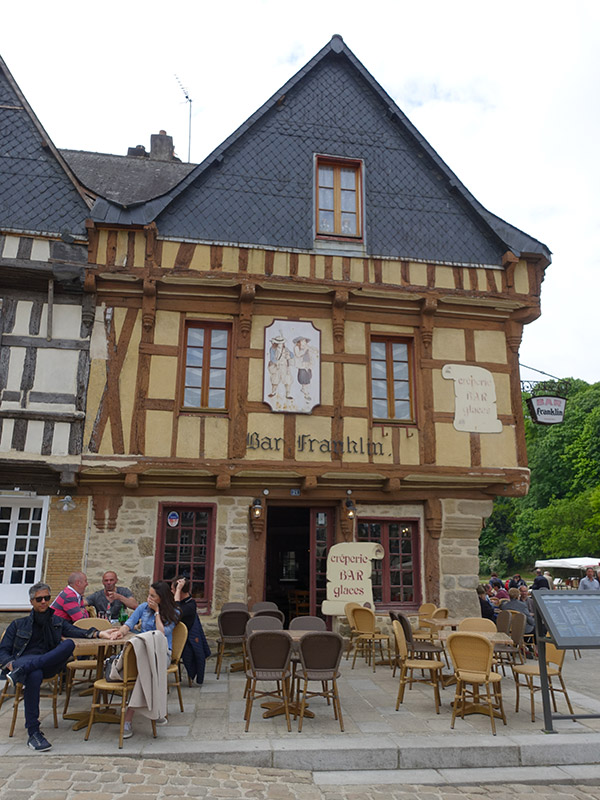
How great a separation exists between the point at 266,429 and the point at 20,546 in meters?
3.57

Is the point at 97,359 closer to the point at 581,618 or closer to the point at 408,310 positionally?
the point at 408,310

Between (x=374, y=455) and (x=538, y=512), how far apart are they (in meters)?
24.8

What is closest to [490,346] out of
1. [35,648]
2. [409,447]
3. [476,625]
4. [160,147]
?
[409,447]

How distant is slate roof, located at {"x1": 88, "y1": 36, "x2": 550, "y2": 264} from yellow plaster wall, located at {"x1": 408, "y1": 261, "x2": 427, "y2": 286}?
0.17m

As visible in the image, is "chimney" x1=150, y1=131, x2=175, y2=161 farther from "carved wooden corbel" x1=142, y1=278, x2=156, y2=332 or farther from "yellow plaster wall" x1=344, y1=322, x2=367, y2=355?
"yellow plaster wall" x1=344, y1=322, x2=367, y2=355

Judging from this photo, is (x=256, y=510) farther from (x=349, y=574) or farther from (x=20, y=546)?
(x=20, y=546)

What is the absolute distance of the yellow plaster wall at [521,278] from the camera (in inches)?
384

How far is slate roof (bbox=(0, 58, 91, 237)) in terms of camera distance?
8898mm

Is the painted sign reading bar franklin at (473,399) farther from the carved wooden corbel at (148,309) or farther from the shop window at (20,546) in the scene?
the shop window at (20,546)

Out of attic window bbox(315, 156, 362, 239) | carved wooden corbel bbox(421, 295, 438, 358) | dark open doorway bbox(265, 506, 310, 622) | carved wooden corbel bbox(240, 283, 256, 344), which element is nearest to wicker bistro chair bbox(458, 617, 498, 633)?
carved wooden corbel bbox(421, 295, 438, 358)

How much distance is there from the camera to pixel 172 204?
9188 millimetres

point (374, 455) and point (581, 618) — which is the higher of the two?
point (374, 455)

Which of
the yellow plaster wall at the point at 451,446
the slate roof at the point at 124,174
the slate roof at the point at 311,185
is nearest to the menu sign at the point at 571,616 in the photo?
the yellow plaster wall at the point at 451,446

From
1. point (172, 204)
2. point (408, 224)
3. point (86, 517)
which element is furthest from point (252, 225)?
point (86, 517)
